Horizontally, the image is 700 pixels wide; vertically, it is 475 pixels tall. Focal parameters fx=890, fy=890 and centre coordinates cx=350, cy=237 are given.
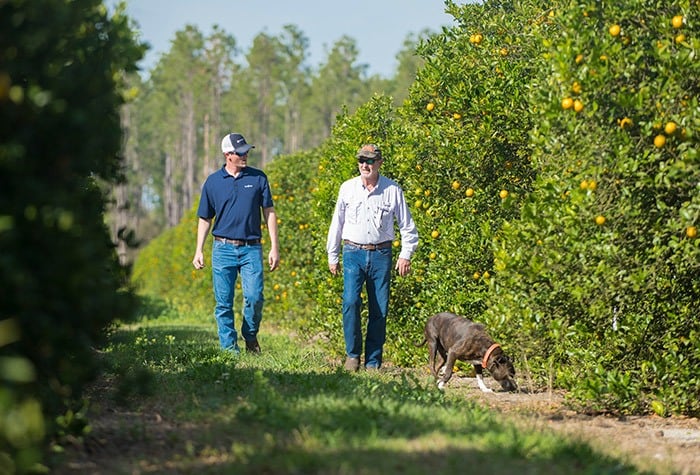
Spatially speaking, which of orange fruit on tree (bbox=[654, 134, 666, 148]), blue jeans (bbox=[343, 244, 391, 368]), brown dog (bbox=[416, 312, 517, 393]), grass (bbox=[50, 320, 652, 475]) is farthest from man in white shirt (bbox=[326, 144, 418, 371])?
orange fruit on tree (bbox=[654, 134, 666, 148])

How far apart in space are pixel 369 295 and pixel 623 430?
3.18 metres

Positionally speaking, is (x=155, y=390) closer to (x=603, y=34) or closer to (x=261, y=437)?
(x=261, y=437)

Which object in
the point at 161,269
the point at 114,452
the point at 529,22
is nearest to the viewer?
the point at 114,452

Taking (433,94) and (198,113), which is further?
(198,113)

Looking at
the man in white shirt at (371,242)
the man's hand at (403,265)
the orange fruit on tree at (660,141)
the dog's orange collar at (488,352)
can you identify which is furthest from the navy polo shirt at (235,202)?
the orange fruit on tree at (660,141)

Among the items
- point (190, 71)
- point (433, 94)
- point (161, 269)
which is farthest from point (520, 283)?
point (190, 71)

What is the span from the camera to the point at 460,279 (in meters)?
9.24

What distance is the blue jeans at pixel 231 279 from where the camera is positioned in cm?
948

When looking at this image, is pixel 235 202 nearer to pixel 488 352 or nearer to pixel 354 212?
pixel 354 212

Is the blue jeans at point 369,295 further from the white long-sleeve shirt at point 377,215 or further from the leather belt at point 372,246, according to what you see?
the white long-sleeve shirt at point 377,215

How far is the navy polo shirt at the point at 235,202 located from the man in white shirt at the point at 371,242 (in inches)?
38.1

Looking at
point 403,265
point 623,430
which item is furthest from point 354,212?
point 623,430

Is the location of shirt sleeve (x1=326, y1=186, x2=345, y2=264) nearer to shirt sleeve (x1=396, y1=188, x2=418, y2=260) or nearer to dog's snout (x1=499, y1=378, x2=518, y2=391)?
shirt sleeve (x1=396, y1=188, x2=418, y2=260)

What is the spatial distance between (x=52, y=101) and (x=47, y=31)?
0.36m
